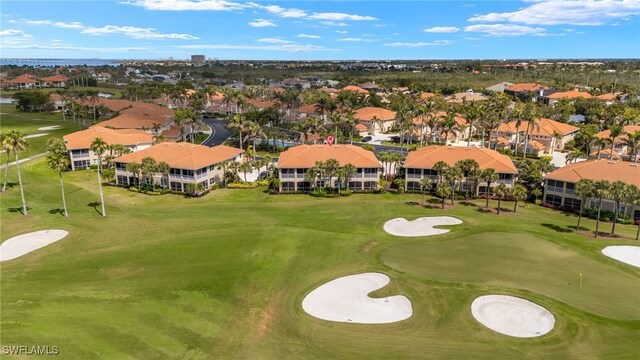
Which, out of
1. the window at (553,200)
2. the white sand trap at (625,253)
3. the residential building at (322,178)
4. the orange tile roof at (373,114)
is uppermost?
the orange tile roof at (373,114)

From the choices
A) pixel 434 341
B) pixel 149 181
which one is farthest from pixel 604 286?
pixel 149 181

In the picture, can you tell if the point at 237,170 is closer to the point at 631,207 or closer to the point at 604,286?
the point at 604,286

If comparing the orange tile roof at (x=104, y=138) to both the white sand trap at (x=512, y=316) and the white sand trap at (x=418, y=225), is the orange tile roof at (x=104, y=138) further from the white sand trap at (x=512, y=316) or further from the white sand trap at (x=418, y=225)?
the white sand trap at (x=512, y=316)

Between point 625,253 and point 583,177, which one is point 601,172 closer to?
point 583,177

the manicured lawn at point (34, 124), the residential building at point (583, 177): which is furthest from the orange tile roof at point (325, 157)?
the manicured lawn at point (34, 124)

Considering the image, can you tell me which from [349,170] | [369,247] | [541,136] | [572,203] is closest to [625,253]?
[572,203]
